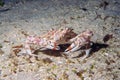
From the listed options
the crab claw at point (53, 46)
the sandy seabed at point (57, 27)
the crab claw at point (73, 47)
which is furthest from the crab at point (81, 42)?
the crab claw at point (53, 46)

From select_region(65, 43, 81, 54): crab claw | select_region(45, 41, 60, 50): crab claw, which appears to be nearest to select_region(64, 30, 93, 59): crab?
select_region(65, 43, 81, 54): crab claw

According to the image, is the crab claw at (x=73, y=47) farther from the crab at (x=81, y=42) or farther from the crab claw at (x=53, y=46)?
the crab claw at (x=53, y=46)

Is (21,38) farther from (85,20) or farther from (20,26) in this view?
(85,20)

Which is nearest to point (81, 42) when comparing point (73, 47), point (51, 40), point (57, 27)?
point (73, 47)

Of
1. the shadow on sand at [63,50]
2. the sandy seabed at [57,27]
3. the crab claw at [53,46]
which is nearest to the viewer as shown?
the sandy seabed at [57,27]

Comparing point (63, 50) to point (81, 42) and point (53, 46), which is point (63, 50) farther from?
point (81, 42)

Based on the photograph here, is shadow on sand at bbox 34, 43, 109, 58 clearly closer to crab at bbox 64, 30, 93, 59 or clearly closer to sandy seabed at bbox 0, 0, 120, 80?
sandy seabed at bbox 0, 0, 120, 80
